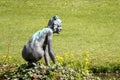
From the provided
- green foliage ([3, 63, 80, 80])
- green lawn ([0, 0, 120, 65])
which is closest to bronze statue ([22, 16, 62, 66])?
green foliage ([3, 63, 80, 80])

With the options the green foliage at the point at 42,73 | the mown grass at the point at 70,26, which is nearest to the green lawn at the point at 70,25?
the mown grass at the point at 70,26

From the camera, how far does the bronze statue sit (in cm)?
1004

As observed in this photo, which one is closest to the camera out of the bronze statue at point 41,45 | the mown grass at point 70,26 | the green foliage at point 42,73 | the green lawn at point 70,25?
the green foliage at point 42,73

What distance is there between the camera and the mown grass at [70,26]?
1625cm

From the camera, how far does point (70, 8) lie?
23.6 meters

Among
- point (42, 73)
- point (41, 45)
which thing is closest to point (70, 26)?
point (41, 45)

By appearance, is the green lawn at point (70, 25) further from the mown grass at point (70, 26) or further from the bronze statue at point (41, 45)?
the bronze statue at point (41, 45)

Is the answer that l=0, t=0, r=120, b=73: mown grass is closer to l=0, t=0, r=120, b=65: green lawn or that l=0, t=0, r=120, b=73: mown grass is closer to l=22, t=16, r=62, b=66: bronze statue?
l=0, t=0, r=120, b=65: green lawn

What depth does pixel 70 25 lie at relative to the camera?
68.0 ft

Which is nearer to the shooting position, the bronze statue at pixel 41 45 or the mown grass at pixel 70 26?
the bronze statue at pixel 41 45

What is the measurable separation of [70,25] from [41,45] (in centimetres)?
1065

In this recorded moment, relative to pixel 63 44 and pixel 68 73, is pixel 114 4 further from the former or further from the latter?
pixel 68 73

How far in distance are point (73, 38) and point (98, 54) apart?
9.70ft

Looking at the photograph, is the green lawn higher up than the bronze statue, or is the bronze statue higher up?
the bronze statue
